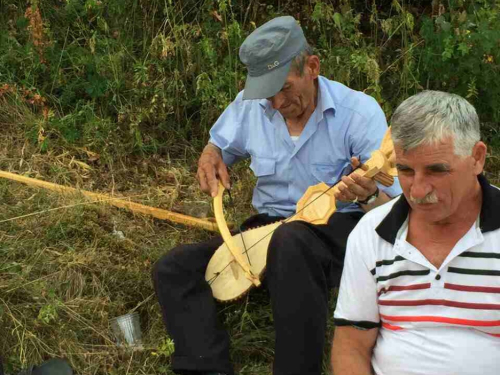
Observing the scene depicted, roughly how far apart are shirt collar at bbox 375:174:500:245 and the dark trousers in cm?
73

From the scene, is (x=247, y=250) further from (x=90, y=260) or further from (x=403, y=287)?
(x=403, y=287)

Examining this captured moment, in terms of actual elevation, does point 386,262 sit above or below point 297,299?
above

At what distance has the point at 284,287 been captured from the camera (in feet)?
9.47

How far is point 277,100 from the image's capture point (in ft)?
10.1

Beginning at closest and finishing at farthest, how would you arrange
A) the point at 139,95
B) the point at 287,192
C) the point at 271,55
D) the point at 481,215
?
1. the point at 481,215
2. the point at 271,55
3. the point at 287,192
4. the point at 139,95

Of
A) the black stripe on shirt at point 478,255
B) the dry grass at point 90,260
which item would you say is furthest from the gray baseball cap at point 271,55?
the black stripe on shirt at point 478,255

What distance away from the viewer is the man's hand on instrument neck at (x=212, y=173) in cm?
337

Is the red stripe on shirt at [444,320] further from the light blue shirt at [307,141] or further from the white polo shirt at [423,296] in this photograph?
the light blue shirt at [307,141]

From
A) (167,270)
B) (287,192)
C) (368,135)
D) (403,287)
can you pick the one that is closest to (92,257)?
(167,270)

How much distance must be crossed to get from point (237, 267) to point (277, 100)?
0.65 m

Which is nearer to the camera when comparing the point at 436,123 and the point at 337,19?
the point at 436,123

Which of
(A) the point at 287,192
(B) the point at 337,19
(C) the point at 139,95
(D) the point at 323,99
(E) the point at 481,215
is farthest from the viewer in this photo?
(C) the point at 139,95

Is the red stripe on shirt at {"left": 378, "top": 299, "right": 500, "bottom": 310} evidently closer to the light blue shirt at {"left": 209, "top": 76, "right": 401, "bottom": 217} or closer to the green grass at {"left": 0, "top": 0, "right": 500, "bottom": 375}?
the light blue shirt at {"left": 209, "top": 76, "right": 401, "bottom": 217}

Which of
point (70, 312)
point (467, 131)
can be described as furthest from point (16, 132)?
point (467, 131)
